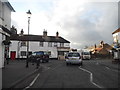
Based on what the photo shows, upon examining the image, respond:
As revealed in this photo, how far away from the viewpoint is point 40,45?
60.8 metres

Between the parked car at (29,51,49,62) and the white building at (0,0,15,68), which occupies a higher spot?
the white building at (0,0,15,68)

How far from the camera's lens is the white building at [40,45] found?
5887 cm

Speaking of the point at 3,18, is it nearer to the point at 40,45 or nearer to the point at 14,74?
the point at 14,74

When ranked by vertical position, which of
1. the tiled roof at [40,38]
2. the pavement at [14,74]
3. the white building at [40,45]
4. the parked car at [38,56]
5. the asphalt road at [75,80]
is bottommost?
the asphalt road at [75,80]

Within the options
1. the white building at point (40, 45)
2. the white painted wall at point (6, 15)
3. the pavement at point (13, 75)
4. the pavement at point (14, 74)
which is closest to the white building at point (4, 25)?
the white painted wall at point (6, 15)

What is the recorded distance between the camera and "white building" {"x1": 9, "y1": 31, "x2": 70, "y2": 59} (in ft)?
193

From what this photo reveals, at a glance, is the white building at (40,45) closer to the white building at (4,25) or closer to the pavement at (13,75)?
the white building at (4,25)

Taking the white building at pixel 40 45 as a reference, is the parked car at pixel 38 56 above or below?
below

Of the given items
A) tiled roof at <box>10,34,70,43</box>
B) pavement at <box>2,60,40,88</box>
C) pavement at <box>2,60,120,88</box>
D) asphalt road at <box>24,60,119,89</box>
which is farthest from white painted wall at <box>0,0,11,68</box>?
tiled roof at <box>10,34,70,43</box>

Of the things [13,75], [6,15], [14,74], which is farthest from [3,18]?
[13,75]

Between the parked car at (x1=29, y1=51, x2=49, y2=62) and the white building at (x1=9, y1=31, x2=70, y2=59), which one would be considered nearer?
the parked car at (x1=29, y1=51, x2=49, y2=62)

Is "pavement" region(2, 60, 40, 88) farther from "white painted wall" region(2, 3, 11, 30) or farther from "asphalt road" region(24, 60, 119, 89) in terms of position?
"white painted wall" region(2, 3, 11, 30)

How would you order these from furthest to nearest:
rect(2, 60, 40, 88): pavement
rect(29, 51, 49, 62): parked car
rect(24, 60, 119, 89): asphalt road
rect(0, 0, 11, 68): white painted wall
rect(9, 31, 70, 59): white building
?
1. rect(9, 31, 70, 59): white building
2. rect(29, 51, 49, 62): parked car
3. rect(0, 0, 11, 68): white painted wall
4. rect(24, 60, 119, 89): asphalt road
5. rect(2, 60, 40, 88): pavement

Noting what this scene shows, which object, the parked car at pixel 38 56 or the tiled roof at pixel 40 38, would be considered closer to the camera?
the parked car at pixel 38 56
